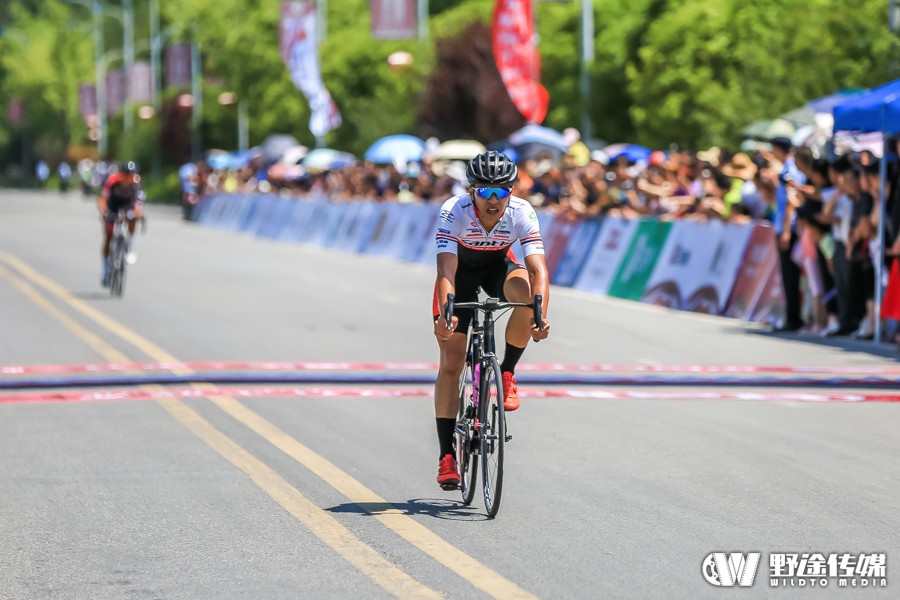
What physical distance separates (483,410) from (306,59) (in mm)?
41484

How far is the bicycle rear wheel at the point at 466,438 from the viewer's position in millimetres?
8914

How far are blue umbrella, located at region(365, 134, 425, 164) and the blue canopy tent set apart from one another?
2476cm

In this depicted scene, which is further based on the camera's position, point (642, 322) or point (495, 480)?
point (642, 322)

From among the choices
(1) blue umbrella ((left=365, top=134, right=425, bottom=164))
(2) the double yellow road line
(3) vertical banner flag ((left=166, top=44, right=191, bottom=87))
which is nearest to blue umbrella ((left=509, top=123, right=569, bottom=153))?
(1) blue umbrella ((left=365, top=134, right=425, bottom=164))

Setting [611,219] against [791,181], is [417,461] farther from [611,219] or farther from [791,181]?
[611,219]

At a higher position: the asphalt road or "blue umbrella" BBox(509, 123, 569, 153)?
"blue umbrella" BBox(509, 123, 569, 153)

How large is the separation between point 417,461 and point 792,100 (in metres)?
23.1

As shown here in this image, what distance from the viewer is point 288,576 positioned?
292 inches

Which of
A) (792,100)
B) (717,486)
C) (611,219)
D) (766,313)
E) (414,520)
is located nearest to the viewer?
(414,520)

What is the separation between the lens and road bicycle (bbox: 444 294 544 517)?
8.63m

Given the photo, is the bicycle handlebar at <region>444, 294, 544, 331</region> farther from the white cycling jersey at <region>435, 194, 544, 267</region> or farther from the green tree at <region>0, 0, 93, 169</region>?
the green tree at <region>0, 0, 93, 169</region>

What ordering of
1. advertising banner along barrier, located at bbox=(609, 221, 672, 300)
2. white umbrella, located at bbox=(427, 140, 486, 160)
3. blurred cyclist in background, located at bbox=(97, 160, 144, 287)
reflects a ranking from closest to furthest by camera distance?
1. advertising banner along barrier, located at bbox=(609, 221, 672, 300)
2. blurred cyclist in background, located at bbox=(97, 160, 144, 287)
3. white umbrella, located at bbox=(427, 140, 486, 160)

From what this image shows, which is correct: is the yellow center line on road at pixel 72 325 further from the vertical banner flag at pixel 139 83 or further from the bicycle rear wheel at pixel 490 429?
the vertical banner flag at pixel 139 83

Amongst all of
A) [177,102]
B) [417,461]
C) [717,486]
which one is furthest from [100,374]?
[177,102]
